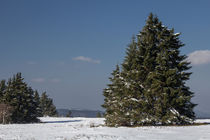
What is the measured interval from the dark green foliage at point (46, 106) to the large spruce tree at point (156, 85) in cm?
6695

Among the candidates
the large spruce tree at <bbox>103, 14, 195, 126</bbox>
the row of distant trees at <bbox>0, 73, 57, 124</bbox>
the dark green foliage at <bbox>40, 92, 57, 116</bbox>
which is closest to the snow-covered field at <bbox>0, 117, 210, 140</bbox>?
the large spruce tree at <bbox>103, 14, 195, 126</bbox>

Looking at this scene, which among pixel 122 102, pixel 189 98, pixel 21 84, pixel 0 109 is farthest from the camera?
pixel 21 84

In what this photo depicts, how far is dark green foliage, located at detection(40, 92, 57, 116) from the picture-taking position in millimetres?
92406

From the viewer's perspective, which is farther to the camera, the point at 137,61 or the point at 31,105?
the point at 31,105

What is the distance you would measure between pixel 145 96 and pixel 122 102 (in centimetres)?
323

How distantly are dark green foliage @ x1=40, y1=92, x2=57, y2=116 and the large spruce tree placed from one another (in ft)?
220

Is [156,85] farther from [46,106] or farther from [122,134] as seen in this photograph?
[46,106]

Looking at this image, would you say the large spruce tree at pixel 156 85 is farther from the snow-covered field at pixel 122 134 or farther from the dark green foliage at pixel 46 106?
the dark green foliage at pixel 46 106

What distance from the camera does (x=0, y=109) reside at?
46.0 meters

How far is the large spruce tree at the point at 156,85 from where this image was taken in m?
25.6

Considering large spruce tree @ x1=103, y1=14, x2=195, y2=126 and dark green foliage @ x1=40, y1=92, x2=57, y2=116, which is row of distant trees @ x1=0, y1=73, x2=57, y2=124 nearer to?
large spruce tree @ x1=103, y1=14, x2=195, y2=126

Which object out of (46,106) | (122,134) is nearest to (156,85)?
(122,134)

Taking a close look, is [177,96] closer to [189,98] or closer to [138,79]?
[189,98]

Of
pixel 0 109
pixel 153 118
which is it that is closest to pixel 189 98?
pixel 153 118
